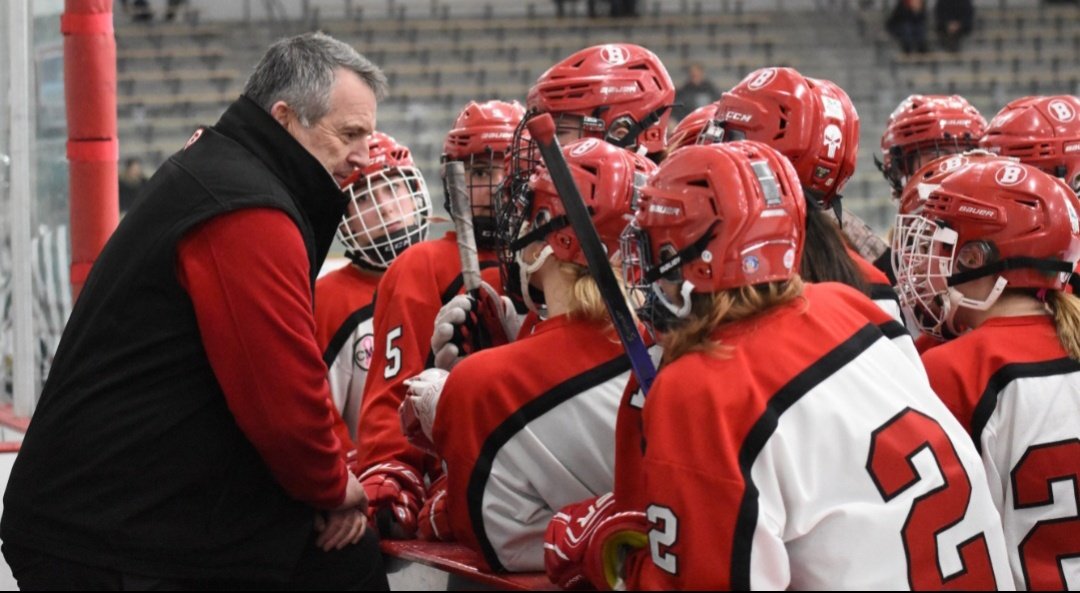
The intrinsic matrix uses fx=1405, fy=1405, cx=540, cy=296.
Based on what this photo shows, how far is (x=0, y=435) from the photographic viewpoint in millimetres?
4125

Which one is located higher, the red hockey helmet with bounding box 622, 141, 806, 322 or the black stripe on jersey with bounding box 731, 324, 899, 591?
the red hockey helmet with bounding box 622, 141, 806, 322

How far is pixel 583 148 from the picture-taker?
8.95ft

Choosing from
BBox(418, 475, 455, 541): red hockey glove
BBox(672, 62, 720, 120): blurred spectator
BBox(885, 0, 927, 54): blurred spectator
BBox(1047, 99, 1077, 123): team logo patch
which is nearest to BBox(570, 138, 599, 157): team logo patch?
BBox(418, 475, 455, 541): red hockey glove

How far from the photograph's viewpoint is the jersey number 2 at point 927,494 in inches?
79.1

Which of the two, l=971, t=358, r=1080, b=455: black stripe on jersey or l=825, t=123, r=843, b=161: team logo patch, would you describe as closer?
l=971, t=358, r=1080, b=455: black stripe on jersey

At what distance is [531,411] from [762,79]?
98 centimetres

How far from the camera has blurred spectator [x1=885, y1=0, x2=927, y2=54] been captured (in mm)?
13234

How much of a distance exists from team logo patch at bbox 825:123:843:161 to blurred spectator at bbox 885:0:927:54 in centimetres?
1081

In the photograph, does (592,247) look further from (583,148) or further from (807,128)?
(807,128)

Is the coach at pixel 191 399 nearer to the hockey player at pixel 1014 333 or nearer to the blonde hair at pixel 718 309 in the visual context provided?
the blonde hair at pixel 718 309

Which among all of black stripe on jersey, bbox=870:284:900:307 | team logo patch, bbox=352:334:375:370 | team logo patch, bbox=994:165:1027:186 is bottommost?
team logo patch, bbox=352:334:375:370

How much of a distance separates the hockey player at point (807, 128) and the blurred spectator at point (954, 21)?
1090cm

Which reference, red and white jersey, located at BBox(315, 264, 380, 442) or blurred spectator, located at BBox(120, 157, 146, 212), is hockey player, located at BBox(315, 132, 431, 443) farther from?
blurred spectator, located at BBox(120, 157, 146, 212)

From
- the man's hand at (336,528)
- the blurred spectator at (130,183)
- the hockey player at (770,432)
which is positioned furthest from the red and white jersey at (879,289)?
the blurred spectator at (130,183)
